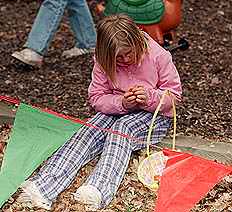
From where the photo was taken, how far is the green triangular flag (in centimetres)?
363

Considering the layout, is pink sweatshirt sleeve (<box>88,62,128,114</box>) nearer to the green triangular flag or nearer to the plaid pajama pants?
the plaid pajama pants

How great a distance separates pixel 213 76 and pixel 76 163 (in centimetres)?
158

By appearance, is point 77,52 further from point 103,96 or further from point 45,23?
point 103,96

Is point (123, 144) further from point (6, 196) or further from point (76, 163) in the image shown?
point (6, 196)

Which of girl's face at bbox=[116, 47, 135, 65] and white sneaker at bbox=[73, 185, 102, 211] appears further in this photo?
girl's face at bbox=[116, 47, 135, 65]

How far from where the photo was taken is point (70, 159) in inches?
150

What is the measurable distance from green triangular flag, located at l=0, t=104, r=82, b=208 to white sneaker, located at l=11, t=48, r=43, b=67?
123 centimetres

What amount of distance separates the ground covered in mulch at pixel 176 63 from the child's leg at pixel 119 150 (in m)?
0.09

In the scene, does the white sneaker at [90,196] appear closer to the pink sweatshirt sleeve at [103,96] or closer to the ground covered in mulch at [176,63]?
the ground covered in mulch at [176,63]

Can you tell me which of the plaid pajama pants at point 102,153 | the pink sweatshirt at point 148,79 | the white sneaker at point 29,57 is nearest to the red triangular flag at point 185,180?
the plaid pajama pants at point 102,153

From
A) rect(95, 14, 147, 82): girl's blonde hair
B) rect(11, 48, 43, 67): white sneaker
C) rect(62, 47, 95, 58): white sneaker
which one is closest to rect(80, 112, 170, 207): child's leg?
rect(95, 14, 147, 82): girl's blonde hair

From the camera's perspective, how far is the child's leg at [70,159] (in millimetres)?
3658

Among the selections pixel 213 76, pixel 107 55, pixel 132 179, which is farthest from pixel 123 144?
pixel 213 76

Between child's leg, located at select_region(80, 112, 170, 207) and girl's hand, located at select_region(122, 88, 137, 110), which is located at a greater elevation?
girl's hand, located at select_region(122, 88, 137, 110)
